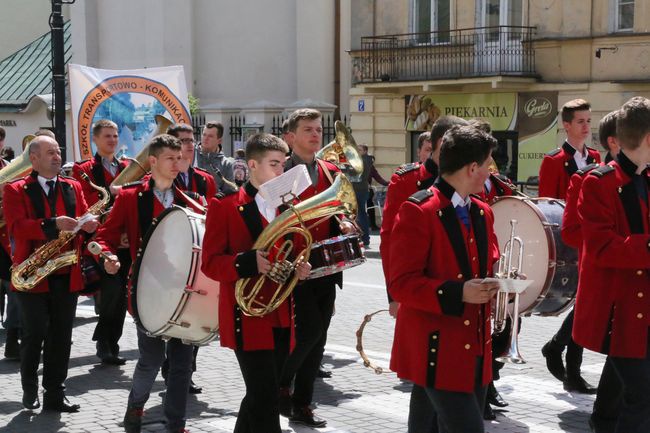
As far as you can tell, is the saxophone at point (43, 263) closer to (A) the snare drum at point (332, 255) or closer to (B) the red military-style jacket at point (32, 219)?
(B) the red military-style jacket at point (32, 219)

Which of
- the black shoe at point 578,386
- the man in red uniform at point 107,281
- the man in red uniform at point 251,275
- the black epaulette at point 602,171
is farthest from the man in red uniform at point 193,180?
the black epaulette at point 602,171

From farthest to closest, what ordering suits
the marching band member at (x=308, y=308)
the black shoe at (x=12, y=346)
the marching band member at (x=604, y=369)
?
the black shoe at (x=12, y=346)
the marching band member at (x=308, y=308)
the marching band member at (x=604, y=369)

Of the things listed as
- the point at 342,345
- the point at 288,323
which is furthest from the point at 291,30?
the point at 288,323

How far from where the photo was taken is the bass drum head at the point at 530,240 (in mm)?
7500

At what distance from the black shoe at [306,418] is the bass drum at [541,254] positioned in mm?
1493

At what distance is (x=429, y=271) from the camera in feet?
17.0

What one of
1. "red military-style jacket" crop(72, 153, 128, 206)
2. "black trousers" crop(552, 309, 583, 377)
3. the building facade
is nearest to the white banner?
"red military-style jacket" crop(72, 153, 128, 206)

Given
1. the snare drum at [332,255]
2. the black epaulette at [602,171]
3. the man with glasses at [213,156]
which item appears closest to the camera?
the black epaulette at [602,171]

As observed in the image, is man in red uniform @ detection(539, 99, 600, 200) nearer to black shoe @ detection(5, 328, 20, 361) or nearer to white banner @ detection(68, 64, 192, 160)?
black shoe @ detection(5, 328, 20, 361)

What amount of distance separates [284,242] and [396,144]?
2027 centimetres

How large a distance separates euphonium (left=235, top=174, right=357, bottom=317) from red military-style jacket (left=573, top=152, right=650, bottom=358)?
1.36 metres

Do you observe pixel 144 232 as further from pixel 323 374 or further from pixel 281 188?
pixel 323 374

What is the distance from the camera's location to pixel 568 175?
8.57 metres

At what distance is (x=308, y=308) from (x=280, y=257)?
5.92ft
